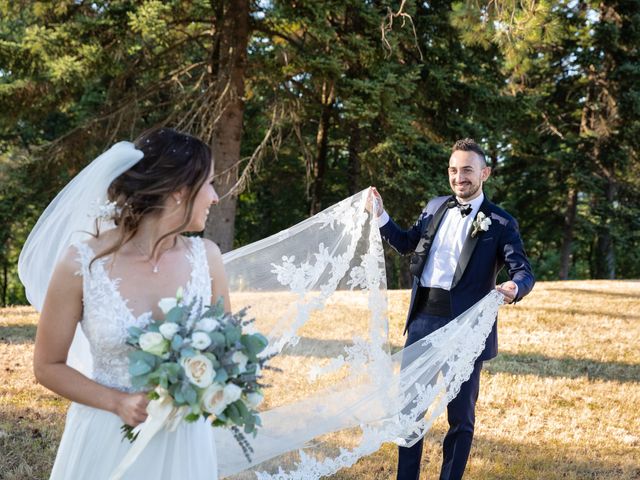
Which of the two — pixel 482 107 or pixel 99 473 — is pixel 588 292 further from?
pixel 99 473

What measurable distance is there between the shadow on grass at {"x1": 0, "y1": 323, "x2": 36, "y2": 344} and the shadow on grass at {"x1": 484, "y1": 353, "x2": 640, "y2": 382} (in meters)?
6.50

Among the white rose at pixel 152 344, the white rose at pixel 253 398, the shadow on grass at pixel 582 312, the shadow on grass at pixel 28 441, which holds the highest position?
the white rose at pixel 152 344

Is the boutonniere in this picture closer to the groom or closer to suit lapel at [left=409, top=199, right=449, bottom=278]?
the groom

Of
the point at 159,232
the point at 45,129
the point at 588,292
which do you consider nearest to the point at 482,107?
the point at 588,292

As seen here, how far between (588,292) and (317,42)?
8461 millimetres

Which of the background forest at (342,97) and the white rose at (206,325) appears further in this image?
the background forest at (342,97)

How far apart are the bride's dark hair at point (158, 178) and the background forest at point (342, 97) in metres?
4.89

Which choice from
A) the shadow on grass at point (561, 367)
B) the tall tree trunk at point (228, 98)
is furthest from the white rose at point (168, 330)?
the tall tree trunk at point (228, 98)

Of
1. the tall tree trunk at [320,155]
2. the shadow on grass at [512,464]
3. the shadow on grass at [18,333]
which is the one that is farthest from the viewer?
the tall tree trunk at [320,155]

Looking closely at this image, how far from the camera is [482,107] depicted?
17484 mm

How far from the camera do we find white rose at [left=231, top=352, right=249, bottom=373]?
7.12 feet

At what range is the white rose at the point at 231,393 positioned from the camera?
2.12 metres

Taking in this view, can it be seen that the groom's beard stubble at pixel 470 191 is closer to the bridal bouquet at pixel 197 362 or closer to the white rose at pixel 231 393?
the bridal bouquet at pixel 197 362

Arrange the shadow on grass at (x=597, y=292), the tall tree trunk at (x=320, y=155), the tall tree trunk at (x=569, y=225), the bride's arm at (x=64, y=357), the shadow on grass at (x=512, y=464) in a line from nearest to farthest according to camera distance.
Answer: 1. the bride's arm at (x=64, y=357)
2. the shadow on grass at (x=512, y=464)
3. the shadow on grass at (x=597, y=292)
4. the tall tree trunk at (x=320, y=155)
5. the tall tree trunk at (x=569, y=225)
